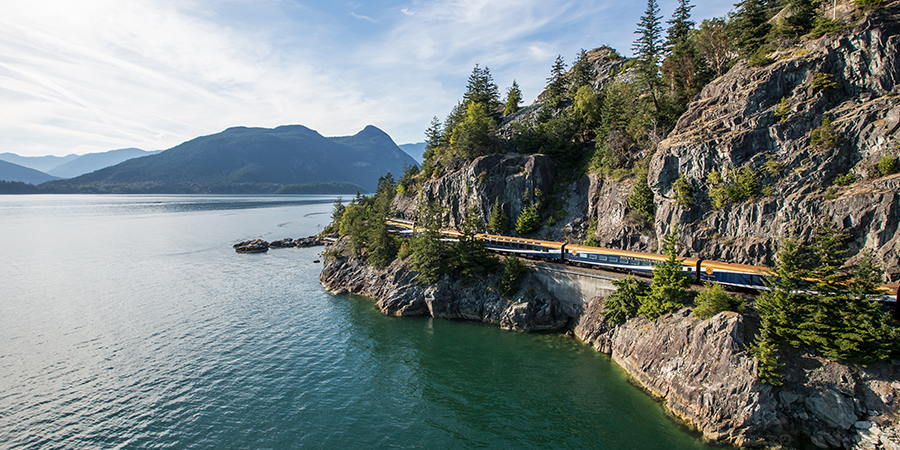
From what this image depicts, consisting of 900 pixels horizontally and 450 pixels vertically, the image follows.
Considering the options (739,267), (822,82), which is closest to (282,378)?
(739,267)

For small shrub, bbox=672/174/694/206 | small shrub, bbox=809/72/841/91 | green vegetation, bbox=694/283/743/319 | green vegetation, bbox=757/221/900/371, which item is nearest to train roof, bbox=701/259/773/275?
green vegetation, bbox=757/221/900/371

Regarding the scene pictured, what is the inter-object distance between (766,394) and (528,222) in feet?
118

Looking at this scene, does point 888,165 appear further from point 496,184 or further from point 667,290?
point 496,184

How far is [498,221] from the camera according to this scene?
59250 mm

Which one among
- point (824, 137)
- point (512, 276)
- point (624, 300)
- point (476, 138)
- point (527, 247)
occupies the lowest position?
point (624, 300)

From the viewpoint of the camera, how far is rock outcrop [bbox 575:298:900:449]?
23156mm

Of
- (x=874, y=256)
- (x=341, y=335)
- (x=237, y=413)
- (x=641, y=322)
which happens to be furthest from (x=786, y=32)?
(x=237, y=413)

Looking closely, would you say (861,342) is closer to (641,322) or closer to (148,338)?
(641,322)

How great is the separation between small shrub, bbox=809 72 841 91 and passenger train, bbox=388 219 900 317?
63.5ft

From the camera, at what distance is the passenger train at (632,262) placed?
31250 millimetres

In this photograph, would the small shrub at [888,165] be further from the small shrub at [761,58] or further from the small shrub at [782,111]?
the small shrub at [761,58]

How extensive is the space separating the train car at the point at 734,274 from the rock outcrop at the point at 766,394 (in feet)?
15.4

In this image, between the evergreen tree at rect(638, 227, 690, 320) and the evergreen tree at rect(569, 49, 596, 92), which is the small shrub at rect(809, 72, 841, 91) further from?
the evergreen tree at rect(569, 49, 596, 92)

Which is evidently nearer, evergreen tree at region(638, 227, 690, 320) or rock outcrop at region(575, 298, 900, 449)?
rock outcrop at region(575, 298, 900, 449)
